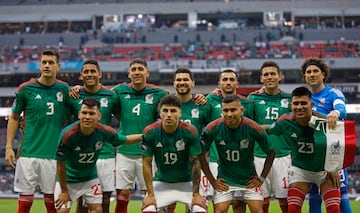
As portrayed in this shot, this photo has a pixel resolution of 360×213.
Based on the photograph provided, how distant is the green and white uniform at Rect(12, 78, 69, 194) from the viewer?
235 inches

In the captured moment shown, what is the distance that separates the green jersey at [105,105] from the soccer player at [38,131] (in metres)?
0.17

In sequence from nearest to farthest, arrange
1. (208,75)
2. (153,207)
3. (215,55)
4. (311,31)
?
1. (153,207)
2. (208,75)
3. (215,55)
4. (311,31)

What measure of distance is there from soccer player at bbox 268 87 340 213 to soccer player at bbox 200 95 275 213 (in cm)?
36

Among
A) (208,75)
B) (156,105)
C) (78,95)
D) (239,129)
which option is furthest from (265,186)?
(208,75)

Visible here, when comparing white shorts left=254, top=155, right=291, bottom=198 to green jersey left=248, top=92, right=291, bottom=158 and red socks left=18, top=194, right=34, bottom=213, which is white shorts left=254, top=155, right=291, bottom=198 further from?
red socks left=18, top=194, right=34, bottom=213

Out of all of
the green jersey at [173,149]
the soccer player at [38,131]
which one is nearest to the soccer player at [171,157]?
the green jersey at [173,149]

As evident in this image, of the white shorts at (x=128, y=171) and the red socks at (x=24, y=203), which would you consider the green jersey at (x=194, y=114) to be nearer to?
the white shorts at (x=128, y=171)

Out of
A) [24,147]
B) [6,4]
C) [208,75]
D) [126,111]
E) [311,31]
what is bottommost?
[24,147]

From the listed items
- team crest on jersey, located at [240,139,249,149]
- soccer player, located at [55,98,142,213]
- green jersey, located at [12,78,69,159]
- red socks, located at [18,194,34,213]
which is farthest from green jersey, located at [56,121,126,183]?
team crest on jersey, located at [240,139,249,149]

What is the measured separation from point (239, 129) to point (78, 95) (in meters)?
2.08

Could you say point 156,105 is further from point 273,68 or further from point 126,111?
point 273,68

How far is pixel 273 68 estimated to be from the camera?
262 inches

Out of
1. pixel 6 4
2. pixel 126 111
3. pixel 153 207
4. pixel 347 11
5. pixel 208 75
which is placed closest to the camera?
pixel 153 207

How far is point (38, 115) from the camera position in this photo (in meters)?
6.13
